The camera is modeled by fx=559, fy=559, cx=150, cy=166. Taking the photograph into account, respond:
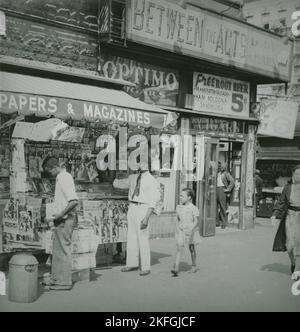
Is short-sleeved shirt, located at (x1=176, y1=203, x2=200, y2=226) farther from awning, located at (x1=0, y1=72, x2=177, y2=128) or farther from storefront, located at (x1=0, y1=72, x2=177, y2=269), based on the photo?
awning, located at (x1=0, y1=72, x2=177, y2=128)

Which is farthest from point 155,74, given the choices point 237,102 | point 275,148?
point 275,148

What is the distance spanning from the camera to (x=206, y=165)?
1339 centimetres

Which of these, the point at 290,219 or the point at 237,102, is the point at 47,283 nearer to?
the point at 290,219

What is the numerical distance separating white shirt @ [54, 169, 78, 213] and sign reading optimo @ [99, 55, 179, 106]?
14.9 ft

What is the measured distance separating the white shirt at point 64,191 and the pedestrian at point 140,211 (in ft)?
5.01

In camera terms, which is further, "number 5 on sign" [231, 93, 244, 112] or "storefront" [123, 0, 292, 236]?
"number 5 on sign" [231, 93, 244, 112]

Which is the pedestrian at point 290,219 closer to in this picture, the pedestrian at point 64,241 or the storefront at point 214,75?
the pedestrian at point 64,241

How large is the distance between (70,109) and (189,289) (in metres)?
2.99

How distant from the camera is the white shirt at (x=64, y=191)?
710cm

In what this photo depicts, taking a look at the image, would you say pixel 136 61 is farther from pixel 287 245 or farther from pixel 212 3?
pixel 287 245

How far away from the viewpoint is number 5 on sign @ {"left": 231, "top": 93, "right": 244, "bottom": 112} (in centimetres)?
1485

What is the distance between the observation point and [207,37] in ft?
43.0

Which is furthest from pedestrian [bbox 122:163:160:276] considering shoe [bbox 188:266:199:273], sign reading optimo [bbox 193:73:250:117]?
sign reading optimo [bbox 193:73:250:117]

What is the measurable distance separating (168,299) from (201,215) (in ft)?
21.7
